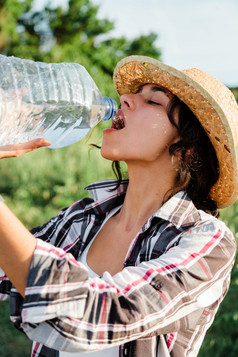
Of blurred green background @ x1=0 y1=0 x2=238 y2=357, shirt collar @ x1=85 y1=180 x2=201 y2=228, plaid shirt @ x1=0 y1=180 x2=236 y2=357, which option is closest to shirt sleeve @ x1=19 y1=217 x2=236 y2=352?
plaid shirt @ x1=0 y1=180 x2=236 y2=357

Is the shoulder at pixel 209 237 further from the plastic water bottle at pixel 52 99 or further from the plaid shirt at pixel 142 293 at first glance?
the plastic water bottle at pixel 52 99

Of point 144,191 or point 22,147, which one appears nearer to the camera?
point 22,147

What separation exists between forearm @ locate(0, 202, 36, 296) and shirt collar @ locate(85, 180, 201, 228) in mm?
783

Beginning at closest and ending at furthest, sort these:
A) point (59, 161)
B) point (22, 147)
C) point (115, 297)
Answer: point (115, 297)
point (22, 147)
point (59, 161)

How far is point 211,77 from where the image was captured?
2.11 meters

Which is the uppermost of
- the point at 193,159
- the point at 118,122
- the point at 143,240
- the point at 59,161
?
the point at 118,122

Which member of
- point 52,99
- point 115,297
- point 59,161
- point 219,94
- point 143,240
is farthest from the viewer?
point 59,161

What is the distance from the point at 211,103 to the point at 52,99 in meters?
1.04

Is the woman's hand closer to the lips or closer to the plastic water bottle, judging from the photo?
the lips

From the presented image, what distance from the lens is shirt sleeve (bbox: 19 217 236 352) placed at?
1194 millimetres

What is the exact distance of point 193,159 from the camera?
2.24m

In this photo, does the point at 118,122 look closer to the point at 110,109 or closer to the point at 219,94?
the point at 110,109

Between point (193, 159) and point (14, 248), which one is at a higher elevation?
point (193, 159)

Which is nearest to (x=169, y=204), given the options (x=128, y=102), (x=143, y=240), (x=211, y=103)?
(x=143, y=240)
